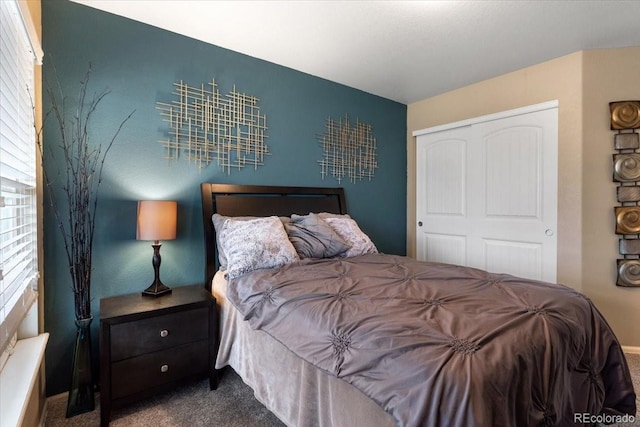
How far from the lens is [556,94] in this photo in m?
2.75

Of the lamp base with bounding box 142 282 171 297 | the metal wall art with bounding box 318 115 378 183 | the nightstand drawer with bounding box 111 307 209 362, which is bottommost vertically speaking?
the nightstand drawer with bounding box 111 307 209 362

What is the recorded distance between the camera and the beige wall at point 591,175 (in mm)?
2553

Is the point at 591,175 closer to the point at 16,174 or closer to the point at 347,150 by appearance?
the point at 347,150

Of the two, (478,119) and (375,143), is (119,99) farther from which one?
(478,119)

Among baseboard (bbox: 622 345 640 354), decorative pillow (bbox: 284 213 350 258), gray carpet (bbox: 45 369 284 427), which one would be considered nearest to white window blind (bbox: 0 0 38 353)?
gray carpet (bbox: 45 369 284 427)

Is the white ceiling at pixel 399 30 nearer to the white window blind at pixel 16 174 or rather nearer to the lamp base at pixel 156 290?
the white window blind at pixel 16 174

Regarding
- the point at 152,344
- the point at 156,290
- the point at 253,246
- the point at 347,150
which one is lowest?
the point at 152,344

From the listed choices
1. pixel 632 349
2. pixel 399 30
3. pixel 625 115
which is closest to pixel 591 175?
pixel 625 115

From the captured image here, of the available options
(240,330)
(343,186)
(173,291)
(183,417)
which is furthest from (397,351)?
(343,186)

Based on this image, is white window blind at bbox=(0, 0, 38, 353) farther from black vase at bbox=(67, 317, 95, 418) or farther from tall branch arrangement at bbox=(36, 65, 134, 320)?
black vase at bbox=(67, 317, 95, 418)

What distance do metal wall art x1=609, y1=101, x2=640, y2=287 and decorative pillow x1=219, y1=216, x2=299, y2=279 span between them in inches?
101

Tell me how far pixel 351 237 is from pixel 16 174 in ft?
6.72

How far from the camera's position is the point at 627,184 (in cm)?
250

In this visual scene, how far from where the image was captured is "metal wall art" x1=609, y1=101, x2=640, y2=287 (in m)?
2.48
